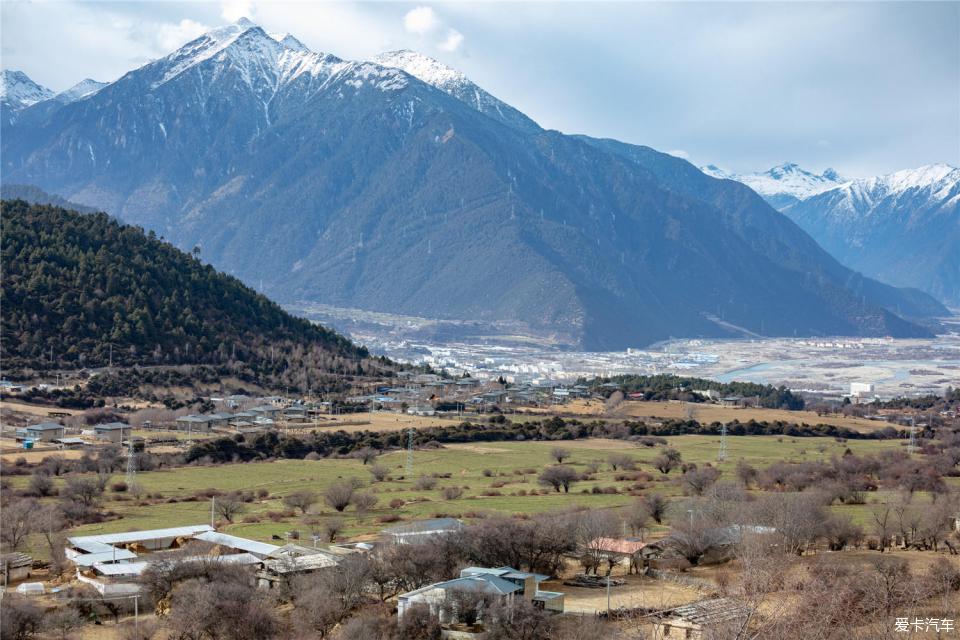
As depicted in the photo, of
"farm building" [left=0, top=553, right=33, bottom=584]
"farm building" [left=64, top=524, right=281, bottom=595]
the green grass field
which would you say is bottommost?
"farm building" [left=0, top=553, right=33, bottom=584]

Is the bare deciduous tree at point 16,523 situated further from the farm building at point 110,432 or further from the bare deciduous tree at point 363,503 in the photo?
the farm building at point 110,432

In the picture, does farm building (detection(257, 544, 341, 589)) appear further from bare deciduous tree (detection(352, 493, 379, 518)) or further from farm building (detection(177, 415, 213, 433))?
farm building (detection(177, 415, 213, 433))

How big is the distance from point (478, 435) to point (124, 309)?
34.9m

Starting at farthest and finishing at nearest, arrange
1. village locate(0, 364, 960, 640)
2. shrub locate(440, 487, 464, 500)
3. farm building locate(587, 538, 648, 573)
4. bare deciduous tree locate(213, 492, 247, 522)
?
shrub locate(440, 487, 464, 500) < bare deciduous tree locate(213, 492, 247, 522) < farm building locate(587, 538, 648, 573) < village locate(0, 364, 960, 640)

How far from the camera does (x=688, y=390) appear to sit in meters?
104

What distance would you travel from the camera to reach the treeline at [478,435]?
6344 centimetres

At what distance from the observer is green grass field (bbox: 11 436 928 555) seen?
4394 centimetres

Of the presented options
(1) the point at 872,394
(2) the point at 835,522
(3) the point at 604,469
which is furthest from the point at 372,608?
(1) the point at 872,394

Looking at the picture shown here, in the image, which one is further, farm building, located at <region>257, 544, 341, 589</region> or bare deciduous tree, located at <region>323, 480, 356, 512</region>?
bare deciduous tree, located at <region>323, 480, 356, 512</region>

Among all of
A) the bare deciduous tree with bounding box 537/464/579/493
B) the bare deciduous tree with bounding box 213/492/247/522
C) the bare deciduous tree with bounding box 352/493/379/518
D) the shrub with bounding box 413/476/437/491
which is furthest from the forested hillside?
the bare deciduous tree with bounding box 537/464/579/493

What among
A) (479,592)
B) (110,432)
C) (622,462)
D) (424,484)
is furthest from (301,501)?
(110,432)

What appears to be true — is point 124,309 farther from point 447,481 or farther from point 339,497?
point 339,497

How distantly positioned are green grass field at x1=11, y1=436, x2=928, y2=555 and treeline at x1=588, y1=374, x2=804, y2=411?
986 inches

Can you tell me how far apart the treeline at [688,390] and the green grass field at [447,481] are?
986 inches
